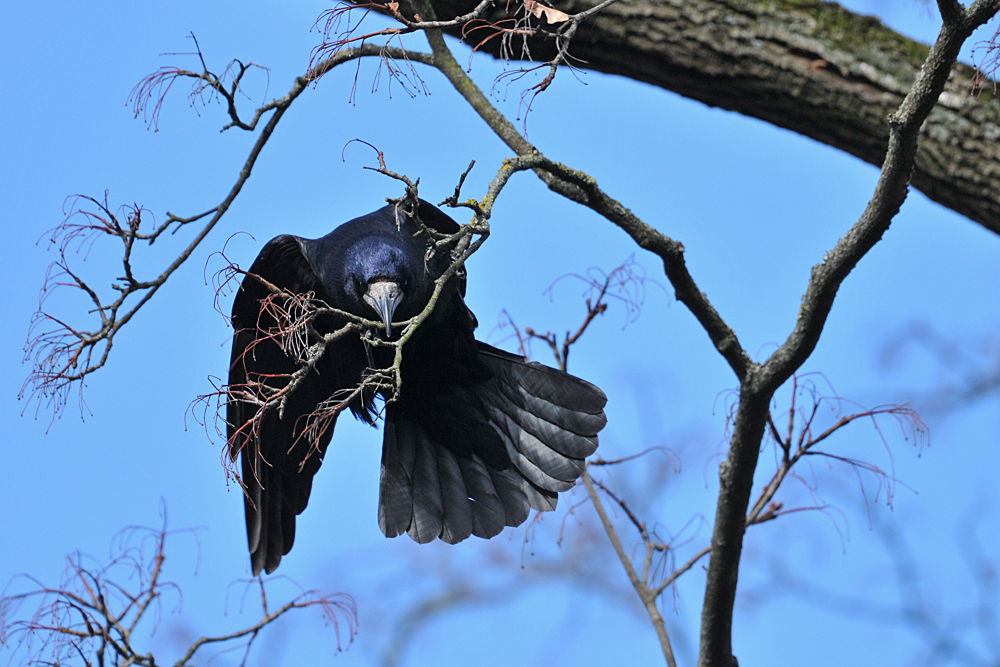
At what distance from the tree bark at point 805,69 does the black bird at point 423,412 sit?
113cm

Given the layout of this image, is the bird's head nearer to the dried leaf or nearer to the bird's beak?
the bird's beak

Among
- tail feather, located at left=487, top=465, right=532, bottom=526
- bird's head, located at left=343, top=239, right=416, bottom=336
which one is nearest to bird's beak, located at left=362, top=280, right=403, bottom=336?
bird's head, located at left=343, top=239, right=416, bottom=336

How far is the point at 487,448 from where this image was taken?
4125mm

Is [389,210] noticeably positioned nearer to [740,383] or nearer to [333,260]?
[333,260]

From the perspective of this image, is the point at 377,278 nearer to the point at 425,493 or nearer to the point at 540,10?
the point at 425,493

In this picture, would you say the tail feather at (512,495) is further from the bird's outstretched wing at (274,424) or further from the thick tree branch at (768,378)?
the thick tree branch at (768,378)

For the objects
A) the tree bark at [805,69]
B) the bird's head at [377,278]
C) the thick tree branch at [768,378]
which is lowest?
the thick tree branch at [768,378]

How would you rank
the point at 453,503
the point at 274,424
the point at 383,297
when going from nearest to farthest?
the point at 383,297, the point at 274,424, the point at 453,503

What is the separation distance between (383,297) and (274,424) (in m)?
0.88

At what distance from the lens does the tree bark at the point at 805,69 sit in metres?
3.95

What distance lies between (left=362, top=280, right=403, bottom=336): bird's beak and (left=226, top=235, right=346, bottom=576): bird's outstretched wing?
347 mm

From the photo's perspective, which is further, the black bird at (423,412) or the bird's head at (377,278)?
the black bird at (423,412)

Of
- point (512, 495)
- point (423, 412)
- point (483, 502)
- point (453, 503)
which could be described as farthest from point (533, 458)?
point (423, 412)

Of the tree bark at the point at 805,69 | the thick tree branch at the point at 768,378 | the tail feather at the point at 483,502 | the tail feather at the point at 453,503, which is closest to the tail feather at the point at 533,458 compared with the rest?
the tail feather at the point at 483,502
